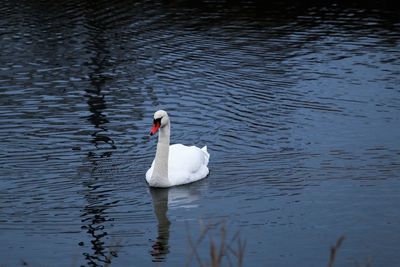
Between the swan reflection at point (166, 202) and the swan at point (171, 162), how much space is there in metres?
0.10

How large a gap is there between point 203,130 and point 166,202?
130 inches

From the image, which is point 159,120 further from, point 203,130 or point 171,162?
point 203,130

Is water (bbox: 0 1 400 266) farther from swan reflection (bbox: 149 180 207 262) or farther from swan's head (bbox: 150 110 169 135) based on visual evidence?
swan's head (bbox: 150 110 169 135)

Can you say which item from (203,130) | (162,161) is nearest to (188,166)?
(162,161)

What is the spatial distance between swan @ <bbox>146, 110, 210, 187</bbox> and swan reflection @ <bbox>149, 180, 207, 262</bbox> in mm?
104

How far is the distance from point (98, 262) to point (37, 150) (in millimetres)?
4663

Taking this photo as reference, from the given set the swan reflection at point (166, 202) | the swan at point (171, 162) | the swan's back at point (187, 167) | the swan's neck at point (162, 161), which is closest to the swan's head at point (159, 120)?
the swan at point (171, 162)

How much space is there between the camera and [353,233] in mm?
12148

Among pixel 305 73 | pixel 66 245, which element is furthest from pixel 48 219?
pixel 305 73

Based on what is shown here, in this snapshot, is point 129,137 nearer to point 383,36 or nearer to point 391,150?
point 391,150

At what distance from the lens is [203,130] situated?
16797 millimetres

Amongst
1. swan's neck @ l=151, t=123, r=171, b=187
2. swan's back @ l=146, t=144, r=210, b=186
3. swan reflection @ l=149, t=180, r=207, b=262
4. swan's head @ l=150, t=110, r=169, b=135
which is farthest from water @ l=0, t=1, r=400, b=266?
swan's head @ l=150, t=110, r=169, b=135

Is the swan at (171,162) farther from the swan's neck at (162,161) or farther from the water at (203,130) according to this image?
the water at (203,130)

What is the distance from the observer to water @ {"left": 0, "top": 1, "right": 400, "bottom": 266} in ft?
39.8
